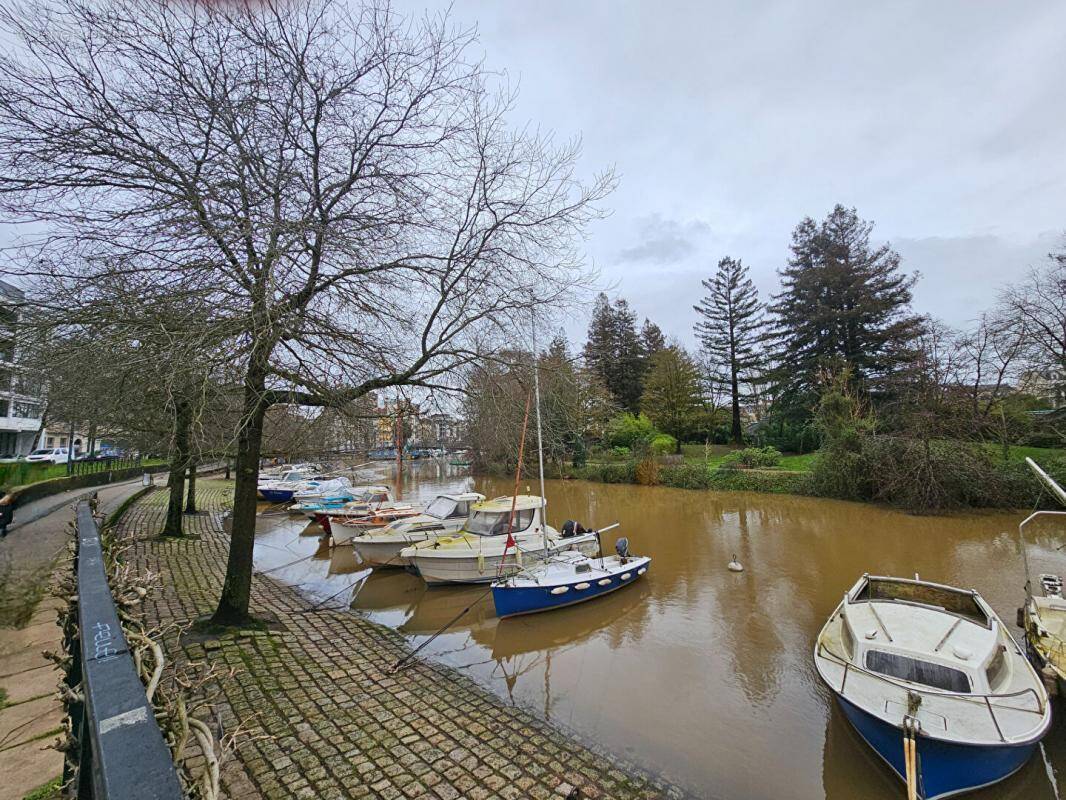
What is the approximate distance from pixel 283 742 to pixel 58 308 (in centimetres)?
438

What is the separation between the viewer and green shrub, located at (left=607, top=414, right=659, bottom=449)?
1533 inches

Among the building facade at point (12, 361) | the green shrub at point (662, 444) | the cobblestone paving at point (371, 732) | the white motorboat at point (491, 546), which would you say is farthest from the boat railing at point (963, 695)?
the green shrub at point (662, 444)

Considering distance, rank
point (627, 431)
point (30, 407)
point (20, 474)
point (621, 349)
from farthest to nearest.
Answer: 1. point (621, 349)
2. point (627, 431)
3. point (20, 474)
4. point (30, 407)

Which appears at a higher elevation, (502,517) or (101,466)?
(101,466)

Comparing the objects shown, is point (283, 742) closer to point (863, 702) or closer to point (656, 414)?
point (863, 702)

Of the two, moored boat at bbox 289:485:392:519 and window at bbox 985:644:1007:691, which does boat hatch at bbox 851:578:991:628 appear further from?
moored boat at bbox 289:485:392:519

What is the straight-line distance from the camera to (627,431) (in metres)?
40.0

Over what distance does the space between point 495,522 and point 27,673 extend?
9.16 meters

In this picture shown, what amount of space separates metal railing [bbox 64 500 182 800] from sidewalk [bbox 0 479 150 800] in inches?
12.4

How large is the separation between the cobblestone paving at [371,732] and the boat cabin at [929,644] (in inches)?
135

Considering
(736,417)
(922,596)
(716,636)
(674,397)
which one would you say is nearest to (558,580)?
(716,636)

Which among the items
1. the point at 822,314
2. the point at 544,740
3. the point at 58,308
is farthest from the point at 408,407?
the point at 822,314

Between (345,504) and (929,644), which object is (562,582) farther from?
(345,504)

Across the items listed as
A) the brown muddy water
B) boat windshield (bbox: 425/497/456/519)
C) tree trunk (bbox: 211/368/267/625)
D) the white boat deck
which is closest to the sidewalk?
tree trunk (bbox: 211/368/267/625)
